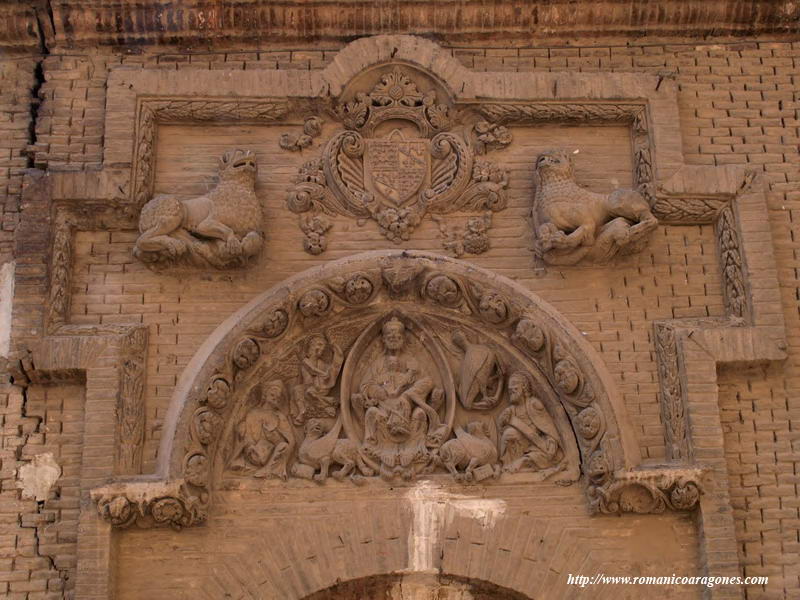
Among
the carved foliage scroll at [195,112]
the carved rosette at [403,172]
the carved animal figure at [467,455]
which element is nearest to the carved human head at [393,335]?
the carved rosette at [403,172]

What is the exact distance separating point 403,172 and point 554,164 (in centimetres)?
81

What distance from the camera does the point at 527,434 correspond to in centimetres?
639

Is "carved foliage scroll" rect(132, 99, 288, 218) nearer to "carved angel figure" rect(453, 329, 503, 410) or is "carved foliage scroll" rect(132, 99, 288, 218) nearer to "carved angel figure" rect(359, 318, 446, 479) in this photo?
"carved angel figure" rect(359, 318, 446, 479)

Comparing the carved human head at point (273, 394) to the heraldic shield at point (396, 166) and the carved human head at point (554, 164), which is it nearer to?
the heraldic shield at point (396, 166)

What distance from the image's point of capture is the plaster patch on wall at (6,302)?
21.2 feet

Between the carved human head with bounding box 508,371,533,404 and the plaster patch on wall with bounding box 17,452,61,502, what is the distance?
229 cm

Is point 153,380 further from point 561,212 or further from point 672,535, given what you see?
point 672,535

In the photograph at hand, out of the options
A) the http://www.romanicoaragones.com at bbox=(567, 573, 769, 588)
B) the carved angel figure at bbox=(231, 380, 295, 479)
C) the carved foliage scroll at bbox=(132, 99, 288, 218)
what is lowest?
the http://www.romanicoaragones.com at bbox=(567, 573, 769, 588)

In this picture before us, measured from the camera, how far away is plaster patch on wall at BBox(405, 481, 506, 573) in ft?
20.1

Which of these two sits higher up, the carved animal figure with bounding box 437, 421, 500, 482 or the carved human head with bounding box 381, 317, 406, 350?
the carved human head with bounding box 381, 317, 406, 350

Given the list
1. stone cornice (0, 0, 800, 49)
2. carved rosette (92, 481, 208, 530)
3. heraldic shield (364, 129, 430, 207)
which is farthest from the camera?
stone cornice (0, 0, 800, 49)

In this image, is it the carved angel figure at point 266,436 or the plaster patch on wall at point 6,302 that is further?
the plaster patch on wall at point 6,302

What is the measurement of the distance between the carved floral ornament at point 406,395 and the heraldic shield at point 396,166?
0.40 m

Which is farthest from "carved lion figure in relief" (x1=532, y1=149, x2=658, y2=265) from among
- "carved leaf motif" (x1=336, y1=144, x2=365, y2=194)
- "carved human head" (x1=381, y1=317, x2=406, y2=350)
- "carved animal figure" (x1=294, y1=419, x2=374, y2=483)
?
"carved animal figure" (x1=294, y1=419, x2=374, y2=483)
